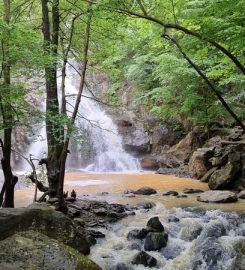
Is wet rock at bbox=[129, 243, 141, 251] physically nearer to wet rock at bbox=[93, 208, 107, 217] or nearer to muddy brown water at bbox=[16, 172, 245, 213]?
wet rock at bbox=[93, 208, 107, 217]

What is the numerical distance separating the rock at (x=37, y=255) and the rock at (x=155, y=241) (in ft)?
7.12

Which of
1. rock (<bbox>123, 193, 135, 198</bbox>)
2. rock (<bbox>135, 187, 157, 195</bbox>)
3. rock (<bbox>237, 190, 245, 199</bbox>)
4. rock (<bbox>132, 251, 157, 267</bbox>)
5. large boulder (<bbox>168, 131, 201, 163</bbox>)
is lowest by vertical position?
rock (<bbox>132, 251, 157, 267</bbox>)

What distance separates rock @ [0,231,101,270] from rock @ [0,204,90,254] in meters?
0.36

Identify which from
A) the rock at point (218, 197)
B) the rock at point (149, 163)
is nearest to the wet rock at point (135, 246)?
the rock at point (218, 197)

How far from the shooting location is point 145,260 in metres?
6.86

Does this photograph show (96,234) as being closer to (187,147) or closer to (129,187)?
(129,187)

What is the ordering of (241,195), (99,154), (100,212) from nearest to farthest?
1. (100,212)
2. (241,195)
3. (99,154)

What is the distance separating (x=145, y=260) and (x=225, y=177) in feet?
22.7

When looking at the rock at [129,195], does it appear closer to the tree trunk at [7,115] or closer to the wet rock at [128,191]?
the wet rock at [128,191]

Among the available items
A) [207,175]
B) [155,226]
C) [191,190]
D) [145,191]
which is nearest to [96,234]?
[155,226]

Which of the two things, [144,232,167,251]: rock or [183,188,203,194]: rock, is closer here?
[144,232,167,251]: rock

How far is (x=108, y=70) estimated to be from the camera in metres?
11.0

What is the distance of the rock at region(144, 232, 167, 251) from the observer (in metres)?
7.45

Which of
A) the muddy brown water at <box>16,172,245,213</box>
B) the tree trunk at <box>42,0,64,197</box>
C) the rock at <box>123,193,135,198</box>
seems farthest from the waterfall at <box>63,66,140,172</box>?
the tree trunk at <box>42,0,64,197</box>
